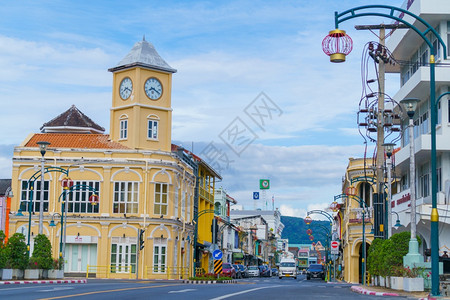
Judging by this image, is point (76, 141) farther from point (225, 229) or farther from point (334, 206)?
point (225, 229)

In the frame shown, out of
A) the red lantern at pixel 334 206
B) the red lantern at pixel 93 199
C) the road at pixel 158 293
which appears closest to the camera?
the road at pixel 158 293

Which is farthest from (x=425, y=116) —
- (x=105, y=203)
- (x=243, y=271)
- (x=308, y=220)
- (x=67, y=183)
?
(x=243, y=271)

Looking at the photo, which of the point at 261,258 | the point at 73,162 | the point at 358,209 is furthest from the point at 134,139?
the point at 261,258

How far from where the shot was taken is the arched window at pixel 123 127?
62750 mm

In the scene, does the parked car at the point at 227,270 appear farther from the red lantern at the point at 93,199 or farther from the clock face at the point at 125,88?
the clock face at the point at 125,88

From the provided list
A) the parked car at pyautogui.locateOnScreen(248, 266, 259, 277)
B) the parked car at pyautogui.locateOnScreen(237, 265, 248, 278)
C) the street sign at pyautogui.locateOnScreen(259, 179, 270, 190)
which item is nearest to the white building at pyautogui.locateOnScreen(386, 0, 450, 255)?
the parked car at pyautogui.locateOnScreen(237, 265, 248, 278)

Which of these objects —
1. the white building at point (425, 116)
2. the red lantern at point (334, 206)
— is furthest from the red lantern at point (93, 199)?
the red lantern at point (334, 206)

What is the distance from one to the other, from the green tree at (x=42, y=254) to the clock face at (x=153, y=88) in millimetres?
22985

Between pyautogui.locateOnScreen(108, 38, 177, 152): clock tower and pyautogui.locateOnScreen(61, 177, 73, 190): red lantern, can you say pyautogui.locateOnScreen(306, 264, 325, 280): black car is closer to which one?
pyautogui.locateOnScreen(108, 38, 177, 152): clock tower

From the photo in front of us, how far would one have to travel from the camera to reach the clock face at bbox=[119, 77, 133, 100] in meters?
62.5

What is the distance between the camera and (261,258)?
6260 inches

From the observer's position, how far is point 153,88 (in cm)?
6275

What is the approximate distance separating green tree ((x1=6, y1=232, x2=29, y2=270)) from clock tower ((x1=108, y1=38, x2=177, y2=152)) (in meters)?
23.1

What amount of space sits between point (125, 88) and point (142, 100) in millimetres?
2156
